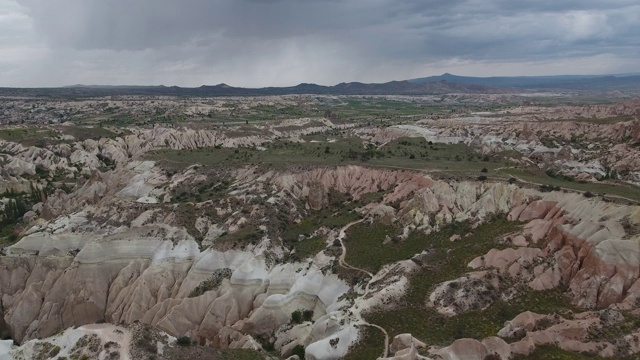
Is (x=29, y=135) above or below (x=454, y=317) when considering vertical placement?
above

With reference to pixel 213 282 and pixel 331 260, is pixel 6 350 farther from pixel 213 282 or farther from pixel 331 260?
pixel 331 260

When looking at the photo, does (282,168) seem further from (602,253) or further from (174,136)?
(174,136)

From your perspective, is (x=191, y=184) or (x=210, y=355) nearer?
(x=210, y=355)

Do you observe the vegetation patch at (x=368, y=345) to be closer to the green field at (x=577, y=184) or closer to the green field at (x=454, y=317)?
the green field at (x=454, y=317)

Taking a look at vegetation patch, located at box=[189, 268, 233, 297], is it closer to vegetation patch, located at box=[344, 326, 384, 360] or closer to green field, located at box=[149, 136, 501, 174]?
vegetation patch, located at box=[344, 326, 384, 360]

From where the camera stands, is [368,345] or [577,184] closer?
[368,345]

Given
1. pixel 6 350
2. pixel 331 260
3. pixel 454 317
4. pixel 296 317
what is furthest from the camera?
pixel 331 260

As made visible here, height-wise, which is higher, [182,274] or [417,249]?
[417,249]

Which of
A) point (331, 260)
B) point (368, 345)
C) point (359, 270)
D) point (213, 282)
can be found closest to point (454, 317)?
point (368, 345)

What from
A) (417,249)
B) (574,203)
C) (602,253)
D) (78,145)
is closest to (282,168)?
(417,249)
